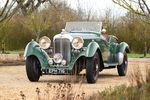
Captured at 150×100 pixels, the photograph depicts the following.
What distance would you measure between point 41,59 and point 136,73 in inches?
177

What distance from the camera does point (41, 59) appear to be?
47.0 feet

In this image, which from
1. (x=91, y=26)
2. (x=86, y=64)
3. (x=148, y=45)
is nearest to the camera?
(x=86, y=64)

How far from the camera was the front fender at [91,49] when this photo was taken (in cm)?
1388

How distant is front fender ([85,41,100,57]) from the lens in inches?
547

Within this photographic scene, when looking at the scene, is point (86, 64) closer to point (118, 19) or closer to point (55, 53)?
point (55, 53)

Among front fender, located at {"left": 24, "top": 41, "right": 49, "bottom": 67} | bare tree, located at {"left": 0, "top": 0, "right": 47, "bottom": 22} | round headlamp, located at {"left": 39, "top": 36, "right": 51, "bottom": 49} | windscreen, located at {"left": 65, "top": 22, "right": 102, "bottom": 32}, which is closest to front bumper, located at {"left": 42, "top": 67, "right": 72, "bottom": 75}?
front fender, located at {"left": 24, "top": 41, "right": 49, "bottom": 67}

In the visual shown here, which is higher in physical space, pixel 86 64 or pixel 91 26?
pixel 91 26

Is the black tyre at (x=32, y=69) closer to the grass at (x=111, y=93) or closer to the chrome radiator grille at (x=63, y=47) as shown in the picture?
the chrome radiator grille at (x=63, y=47)

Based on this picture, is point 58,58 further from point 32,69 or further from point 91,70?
point 91,70

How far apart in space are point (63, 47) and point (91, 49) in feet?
2.73

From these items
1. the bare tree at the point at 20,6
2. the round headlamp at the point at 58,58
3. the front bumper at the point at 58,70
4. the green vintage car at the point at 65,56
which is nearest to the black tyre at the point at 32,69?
the green vintage car at the point at 65,56

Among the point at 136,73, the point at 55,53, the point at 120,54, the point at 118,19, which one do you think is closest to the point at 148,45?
the point at 118,19

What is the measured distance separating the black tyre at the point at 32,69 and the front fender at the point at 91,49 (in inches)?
64.2

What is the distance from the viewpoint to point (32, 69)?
14.4 meters
